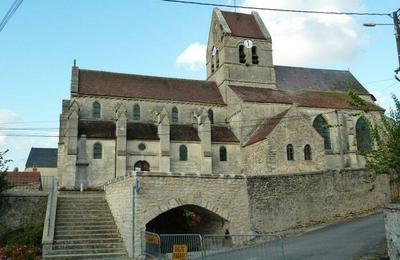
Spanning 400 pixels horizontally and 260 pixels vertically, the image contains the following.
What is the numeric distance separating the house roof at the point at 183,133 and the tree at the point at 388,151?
2105 centimetres

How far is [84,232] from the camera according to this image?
17.4m

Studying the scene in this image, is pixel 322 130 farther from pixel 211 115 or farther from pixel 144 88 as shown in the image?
pixel 144 88

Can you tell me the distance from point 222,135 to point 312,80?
1345 centimetres

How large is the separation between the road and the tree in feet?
8.43

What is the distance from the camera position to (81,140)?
29953mm

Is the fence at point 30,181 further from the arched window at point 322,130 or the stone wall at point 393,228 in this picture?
the stone wall at point 393,228

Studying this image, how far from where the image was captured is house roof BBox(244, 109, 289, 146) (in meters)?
29.9

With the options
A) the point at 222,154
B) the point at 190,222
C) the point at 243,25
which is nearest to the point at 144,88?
the point at 222,154

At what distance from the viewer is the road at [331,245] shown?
12.9 metres

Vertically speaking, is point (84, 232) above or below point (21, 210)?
below

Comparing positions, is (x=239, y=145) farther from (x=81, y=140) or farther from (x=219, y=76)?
(x=81, y=140)

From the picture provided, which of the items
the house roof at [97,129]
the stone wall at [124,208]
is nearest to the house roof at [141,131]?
the house roof at [97,129]

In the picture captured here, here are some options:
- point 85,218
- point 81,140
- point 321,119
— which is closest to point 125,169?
point 81,140

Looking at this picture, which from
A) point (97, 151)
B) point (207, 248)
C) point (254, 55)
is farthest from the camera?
point (254, 55)
